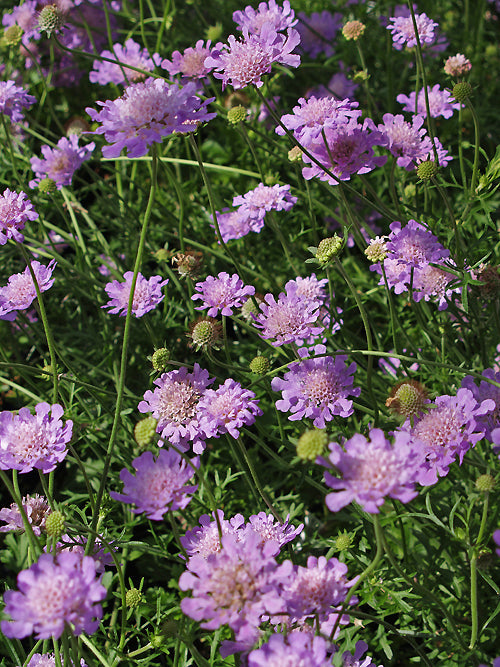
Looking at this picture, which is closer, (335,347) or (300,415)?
(300,415)

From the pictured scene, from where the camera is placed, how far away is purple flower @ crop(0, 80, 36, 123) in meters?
2.46

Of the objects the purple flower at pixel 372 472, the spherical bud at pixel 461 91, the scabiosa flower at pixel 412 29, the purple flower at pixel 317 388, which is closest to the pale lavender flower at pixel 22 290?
the purple flower at pixel 317 388

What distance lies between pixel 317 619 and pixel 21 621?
1.86 ft

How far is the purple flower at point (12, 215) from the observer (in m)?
1.97

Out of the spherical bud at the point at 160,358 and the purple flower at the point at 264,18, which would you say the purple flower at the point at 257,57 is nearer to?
the purple flower at the point at 264,18

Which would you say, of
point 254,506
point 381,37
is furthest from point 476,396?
point 381,37

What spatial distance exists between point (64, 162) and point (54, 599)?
1827 mm

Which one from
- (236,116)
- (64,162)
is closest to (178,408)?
(236,116)

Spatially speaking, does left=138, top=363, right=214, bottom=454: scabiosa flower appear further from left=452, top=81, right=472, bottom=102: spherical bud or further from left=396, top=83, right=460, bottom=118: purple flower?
left=396, top=83, right=460, bottom=118: purple flower

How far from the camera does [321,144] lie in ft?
6.46

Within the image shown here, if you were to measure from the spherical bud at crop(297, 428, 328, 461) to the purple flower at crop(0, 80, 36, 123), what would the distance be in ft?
6.27

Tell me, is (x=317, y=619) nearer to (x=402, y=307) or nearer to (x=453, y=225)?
(x=453, y=225)

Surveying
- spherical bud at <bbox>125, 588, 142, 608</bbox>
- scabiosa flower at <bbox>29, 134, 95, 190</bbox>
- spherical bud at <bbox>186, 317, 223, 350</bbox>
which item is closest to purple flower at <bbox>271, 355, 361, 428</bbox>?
spherical bud at <bbox>186, 317, 223, 350</bbox>

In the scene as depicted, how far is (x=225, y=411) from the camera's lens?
1.75 m
